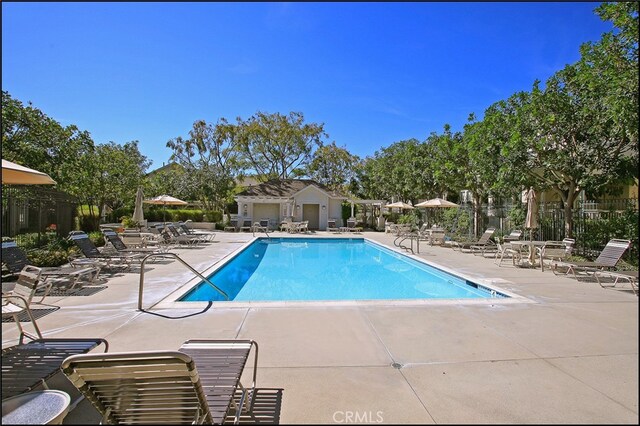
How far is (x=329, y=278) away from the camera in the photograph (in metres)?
12.2

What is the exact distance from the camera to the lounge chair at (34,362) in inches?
107

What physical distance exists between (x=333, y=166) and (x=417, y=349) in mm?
36947

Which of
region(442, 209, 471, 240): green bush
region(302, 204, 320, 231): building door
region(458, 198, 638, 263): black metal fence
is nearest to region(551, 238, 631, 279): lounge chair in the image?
region(458, 198, 638, 263): black metal fence

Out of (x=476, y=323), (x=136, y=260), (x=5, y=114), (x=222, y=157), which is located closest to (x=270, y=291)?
(x=136, y=260)

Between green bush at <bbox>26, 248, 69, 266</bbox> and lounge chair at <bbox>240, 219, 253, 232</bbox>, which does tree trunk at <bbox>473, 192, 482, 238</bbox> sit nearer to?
lounge chair at <bbox>240, 219, 253, 232</bbox>

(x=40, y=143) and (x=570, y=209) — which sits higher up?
(x=40, y=143)

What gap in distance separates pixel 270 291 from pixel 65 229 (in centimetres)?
1112

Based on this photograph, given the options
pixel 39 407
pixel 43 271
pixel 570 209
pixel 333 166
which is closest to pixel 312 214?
pixel 333 166

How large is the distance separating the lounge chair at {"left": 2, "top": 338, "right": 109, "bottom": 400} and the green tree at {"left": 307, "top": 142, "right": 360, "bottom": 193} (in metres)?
37.1

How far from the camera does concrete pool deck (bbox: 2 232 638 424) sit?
303cm

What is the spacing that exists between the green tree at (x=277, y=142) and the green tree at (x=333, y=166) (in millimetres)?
969

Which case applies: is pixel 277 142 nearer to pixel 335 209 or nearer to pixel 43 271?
pixel 335 209

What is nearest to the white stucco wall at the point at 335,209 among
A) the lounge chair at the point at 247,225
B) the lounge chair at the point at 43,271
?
the lounge chair at the point at 247,225

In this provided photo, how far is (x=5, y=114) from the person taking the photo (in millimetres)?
15492
